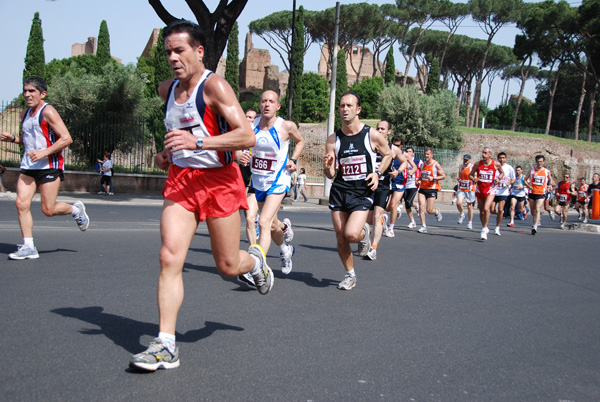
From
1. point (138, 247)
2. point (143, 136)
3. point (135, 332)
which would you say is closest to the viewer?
point (135, 332)

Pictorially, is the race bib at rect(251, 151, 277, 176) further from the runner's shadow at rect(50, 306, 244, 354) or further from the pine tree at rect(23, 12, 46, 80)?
the pine tree at rect(23, 12, 46, 80)

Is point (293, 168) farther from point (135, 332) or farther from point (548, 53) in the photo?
point (548, 53)

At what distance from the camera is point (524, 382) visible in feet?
11.4

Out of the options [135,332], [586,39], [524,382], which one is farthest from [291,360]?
[586,39]

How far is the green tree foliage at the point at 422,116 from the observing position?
128ft

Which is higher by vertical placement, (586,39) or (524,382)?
(586,39)

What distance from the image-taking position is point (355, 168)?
607cm

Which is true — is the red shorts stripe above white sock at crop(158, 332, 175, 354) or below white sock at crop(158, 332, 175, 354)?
above

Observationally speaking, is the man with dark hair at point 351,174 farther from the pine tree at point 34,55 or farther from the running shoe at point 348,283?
the pine tree at point 34,55

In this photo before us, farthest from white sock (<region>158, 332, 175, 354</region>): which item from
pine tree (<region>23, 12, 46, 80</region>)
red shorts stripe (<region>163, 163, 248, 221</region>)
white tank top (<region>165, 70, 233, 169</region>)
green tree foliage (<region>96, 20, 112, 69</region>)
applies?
green tree foliage (<region>96, 20, 112, 69</region>)

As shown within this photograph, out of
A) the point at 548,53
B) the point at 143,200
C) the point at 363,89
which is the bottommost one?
the point at 143,200

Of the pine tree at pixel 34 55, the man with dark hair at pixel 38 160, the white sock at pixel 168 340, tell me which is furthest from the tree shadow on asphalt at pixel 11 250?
the pine tree at pixel 34 55

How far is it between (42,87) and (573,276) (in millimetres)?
7244

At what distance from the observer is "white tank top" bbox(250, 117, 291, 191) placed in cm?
648
